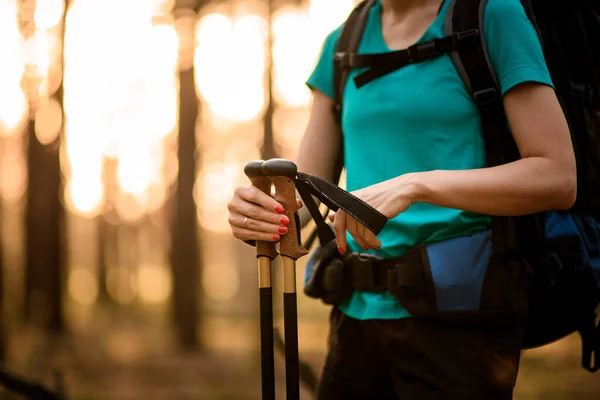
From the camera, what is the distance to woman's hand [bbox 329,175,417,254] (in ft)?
5.42

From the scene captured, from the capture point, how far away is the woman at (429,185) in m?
1.70

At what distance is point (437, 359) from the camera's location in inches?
71.6

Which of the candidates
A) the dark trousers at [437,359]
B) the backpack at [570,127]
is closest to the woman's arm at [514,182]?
the backpack at [570,127]

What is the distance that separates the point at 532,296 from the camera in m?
2.00

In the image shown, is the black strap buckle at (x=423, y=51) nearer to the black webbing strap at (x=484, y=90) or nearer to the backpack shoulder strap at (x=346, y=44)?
the black webbing strap at (x=484, y=90)

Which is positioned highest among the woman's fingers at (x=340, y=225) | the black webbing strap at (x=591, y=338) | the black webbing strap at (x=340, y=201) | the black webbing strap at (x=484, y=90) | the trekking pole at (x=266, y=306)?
the black webbing strap at (x=484, y=90)

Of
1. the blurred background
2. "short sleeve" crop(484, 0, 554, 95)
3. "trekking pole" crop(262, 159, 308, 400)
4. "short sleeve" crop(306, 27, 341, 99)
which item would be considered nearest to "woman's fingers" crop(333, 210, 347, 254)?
"trekking pole" crop(262, 159, 308, 400)

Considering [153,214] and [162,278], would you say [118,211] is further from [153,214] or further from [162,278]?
[162,278]

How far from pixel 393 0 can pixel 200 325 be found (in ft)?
37.1

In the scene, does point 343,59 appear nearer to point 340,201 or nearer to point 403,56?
point 403,56

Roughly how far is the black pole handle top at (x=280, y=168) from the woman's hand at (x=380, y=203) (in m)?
0.17

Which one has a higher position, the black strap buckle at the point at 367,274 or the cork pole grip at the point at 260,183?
the cork pole grip at the point at 260,183

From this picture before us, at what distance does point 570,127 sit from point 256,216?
3.41 feet

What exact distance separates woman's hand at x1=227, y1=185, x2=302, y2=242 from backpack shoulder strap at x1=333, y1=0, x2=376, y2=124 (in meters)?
0.62
